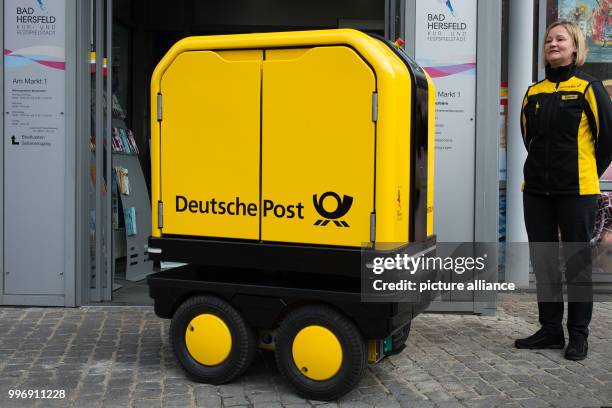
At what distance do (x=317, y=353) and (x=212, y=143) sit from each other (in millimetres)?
1274

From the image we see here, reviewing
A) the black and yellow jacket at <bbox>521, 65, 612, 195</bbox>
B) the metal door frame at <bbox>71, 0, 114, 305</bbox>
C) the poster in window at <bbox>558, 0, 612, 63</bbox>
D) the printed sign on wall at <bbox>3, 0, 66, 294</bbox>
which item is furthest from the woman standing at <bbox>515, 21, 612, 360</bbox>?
the printed sign on wall at <bbox>3, 0, 66, 294</bbox>

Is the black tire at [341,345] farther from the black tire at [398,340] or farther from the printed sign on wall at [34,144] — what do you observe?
the printed sign on wall at [34,144]

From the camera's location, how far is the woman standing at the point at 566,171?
4535 millimetres

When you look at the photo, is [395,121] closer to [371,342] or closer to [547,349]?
[371,342]

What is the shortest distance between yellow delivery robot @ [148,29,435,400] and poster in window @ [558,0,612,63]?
351 centimetres

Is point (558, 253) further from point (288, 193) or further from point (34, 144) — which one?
point (34, 144)

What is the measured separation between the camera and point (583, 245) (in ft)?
15.2

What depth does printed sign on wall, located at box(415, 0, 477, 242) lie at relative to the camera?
18.8ft

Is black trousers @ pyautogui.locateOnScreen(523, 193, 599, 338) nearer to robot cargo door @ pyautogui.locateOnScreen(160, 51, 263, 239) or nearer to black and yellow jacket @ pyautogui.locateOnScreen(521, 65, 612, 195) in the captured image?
black and yellow jacket @ pyautogui.locateOnScreen(521, 65, 612, 195)

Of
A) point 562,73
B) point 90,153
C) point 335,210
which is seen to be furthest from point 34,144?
point 562,73

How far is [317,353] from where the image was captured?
3.70 m

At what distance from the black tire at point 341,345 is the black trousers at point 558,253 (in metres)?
1.77

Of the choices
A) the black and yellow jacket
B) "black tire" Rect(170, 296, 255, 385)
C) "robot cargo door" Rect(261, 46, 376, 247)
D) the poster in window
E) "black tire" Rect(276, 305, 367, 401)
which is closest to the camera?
"robot cargo door" Rect(261, 46, 376, 247)

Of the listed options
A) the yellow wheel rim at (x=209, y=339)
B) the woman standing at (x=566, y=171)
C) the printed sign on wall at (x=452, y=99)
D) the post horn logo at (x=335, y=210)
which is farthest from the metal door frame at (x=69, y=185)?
the woman standing at (x=566, y=171)
